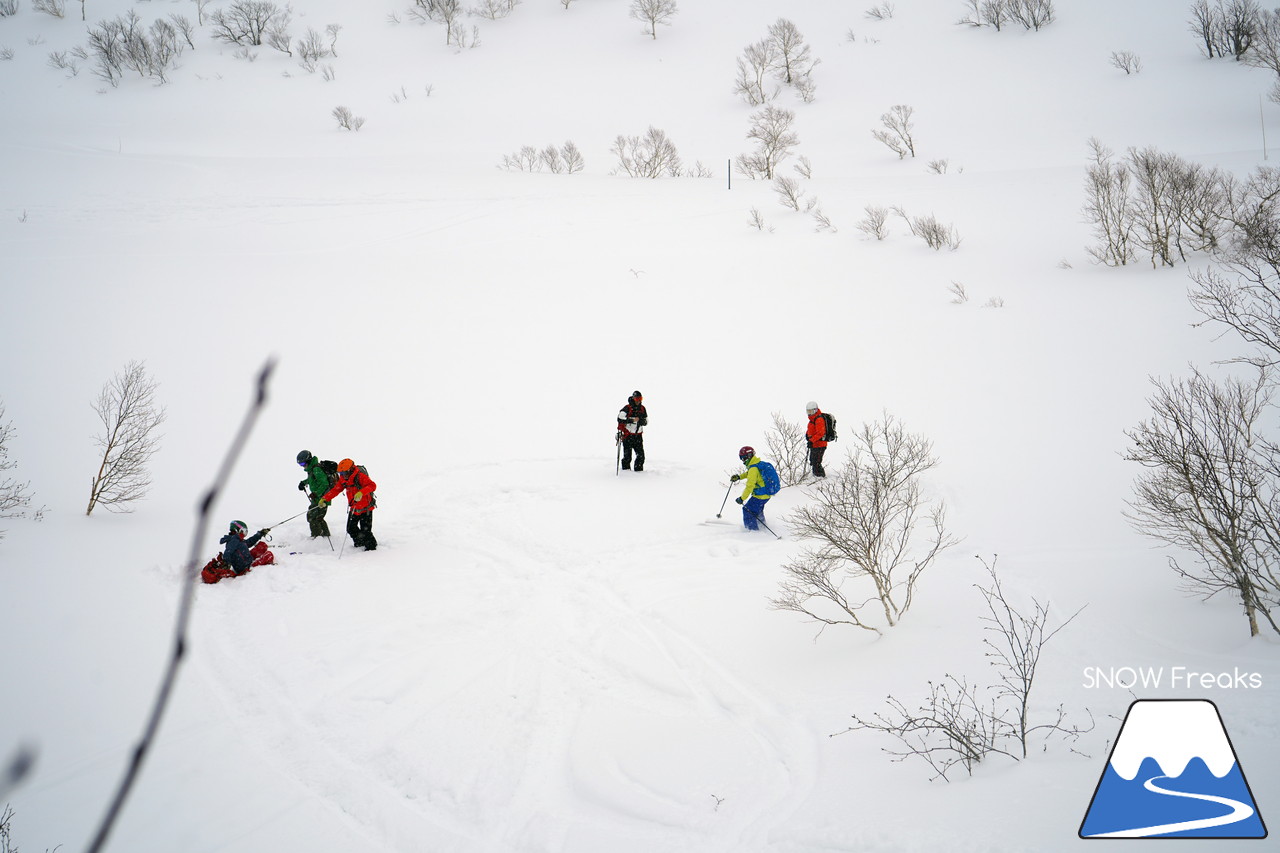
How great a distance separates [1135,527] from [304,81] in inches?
2226

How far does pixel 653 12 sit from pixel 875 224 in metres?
40.3

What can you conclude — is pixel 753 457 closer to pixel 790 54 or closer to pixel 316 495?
pixel 316 495

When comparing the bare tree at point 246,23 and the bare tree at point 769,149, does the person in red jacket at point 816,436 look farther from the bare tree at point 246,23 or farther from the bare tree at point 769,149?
the bare tree at point 246,23

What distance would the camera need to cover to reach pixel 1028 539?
29.0ft

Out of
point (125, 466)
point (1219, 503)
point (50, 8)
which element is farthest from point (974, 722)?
point (50, 8)

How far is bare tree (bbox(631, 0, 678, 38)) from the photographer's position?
182 ft

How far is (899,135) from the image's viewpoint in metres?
35.7

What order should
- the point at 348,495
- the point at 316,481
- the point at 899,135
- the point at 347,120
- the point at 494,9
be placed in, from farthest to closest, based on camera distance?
1. the point at 494,9
2. the point at 347,120
3. the point at 899,135
4. the point at 316,481
5. the point at 348,495

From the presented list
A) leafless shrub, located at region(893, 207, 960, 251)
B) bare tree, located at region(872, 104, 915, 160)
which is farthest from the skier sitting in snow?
bare tree, located at region(872, 104, 915, 160)

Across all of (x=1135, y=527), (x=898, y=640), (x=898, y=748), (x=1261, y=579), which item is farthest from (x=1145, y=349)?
(x=898, y=748)

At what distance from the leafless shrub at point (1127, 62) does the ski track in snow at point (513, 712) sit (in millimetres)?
43883

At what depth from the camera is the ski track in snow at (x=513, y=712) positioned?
5.00 metres

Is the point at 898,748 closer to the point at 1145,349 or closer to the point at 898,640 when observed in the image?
the point at 898,640

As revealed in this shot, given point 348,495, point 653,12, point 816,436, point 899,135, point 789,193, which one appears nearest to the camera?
point 348,495
